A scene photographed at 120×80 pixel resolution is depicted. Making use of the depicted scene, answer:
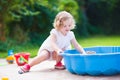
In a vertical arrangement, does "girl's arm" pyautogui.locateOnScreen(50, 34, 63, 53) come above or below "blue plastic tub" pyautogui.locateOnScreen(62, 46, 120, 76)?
above

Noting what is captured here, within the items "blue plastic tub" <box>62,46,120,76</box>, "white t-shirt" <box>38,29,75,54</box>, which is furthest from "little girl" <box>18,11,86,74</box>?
"blue plastic tub" <box>62,46,120,76</box>

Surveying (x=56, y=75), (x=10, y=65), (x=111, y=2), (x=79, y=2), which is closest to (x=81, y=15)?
(x=79, y=2)

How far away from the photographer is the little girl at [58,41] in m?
5.02

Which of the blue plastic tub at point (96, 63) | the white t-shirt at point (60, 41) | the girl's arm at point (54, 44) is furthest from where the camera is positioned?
the white t-shirt at point (60, 41)

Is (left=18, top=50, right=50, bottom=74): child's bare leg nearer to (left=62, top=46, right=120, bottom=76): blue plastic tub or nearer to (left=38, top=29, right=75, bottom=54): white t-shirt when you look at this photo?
(left=38, top=29, right=75, bottom=54): white t-shirt

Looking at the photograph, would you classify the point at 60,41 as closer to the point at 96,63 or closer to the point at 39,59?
the point at 39,59

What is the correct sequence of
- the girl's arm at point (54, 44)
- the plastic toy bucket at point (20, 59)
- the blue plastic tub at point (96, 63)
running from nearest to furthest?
the blue plastic tub at point (96, 63)
the girl's arm at point (54, 44)
the plastic toy bucket at point (20, 59)

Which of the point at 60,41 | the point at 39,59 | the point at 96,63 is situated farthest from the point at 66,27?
the point at 96,63

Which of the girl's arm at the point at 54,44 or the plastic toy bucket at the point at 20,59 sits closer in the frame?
the girl's arm at the point at 54,44

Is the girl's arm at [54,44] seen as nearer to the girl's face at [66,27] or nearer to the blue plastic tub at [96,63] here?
the girl's face at [66,27]

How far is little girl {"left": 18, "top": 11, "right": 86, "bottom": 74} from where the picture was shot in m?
5.02

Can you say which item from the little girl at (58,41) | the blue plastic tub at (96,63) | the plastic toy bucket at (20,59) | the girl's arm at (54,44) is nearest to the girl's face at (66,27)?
the little girl at (58,41)

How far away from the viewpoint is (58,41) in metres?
5.19

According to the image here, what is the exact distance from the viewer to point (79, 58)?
443 centimetres
